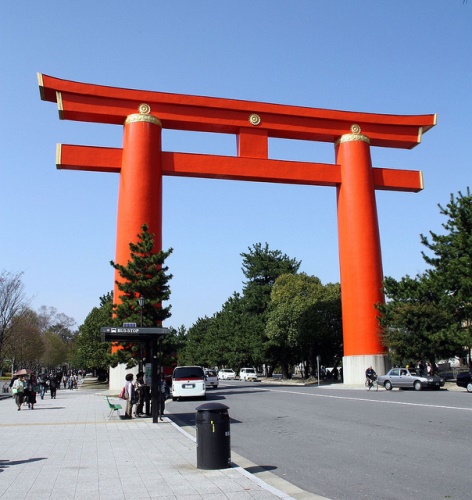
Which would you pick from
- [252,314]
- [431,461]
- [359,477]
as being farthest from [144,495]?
[252,314]

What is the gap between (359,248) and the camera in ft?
129

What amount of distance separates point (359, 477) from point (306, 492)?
4.36 ft

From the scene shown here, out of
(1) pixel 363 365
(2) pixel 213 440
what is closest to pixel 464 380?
(1) pixel 363 365

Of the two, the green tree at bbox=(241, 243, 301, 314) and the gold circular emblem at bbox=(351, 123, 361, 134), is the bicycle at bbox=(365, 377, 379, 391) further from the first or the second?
the green tree at bbox=(241, 243, 301, 314)

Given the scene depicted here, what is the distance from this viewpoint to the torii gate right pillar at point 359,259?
38.7 metres

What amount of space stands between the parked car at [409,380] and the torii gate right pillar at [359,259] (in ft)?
9.74

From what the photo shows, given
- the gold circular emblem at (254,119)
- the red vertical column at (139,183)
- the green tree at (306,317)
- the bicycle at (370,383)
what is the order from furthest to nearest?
the green tree at (306,317)
the gold circular emblem at (254,119)
the red vertical column at (139,183)
the bicycle at (370,383)

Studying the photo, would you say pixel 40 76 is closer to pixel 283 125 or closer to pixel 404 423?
→ pixel 283 125

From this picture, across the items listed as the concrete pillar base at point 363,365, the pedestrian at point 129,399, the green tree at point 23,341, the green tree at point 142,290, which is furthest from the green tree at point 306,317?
the pedestrian at point 129,399

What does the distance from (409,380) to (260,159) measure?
1682 cm

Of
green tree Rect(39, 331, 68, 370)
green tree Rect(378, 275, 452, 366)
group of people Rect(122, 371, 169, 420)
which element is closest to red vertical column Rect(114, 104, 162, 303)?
green tree Rect(378, 275, 452, 366)

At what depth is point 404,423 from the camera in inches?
581

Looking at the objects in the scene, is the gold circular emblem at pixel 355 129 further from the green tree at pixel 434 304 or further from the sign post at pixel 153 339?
the sign post at pixel 153 339

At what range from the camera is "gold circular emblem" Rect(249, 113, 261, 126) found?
3809cm
